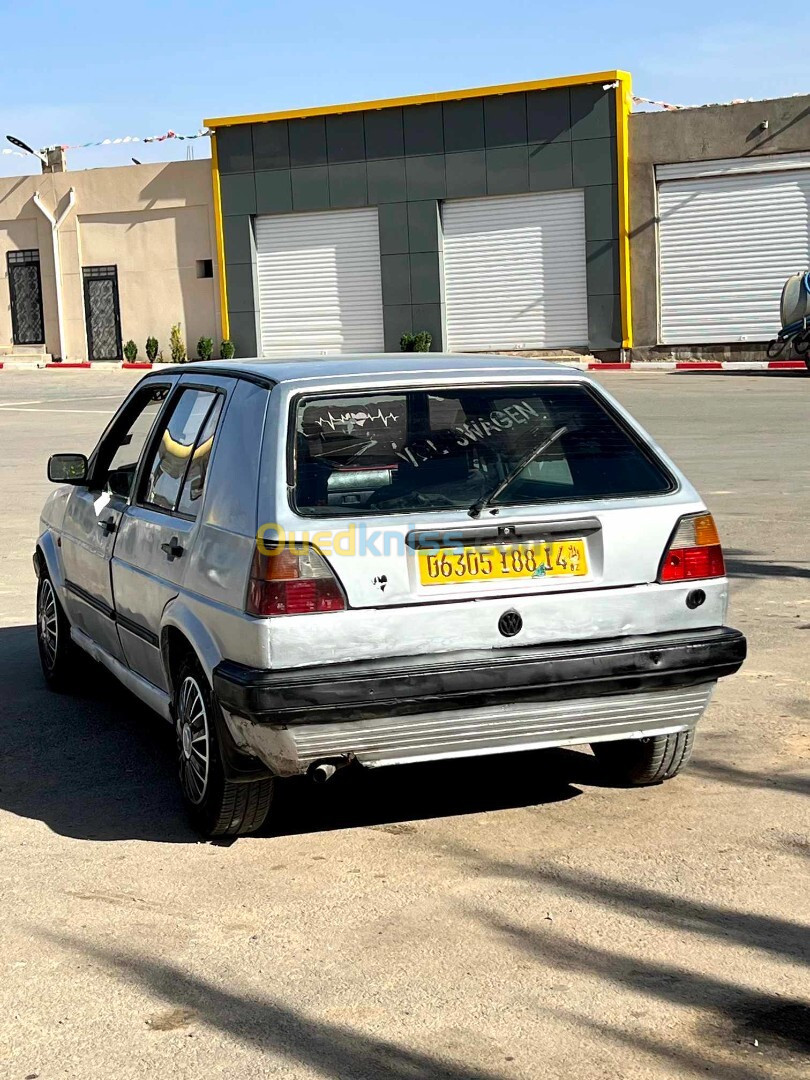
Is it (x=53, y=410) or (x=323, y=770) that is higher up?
(x=53, y=410)

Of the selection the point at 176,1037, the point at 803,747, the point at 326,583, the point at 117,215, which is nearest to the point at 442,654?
the point at 326,583

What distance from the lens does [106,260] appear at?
4247 cm

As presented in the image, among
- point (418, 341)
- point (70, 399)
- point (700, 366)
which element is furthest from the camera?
point (418, 341)

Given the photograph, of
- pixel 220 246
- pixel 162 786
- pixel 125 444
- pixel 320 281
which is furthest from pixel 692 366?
pixel 162 786

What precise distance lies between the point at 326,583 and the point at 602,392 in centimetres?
132

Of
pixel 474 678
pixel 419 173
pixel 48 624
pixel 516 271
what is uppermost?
pixel 419 173

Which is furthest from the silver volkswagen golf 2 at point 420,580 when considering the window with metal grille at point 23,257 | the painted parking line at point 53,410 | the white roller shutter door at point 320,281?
the window with metal grille at point 23,257

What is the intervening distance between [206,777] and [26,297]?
40847mm

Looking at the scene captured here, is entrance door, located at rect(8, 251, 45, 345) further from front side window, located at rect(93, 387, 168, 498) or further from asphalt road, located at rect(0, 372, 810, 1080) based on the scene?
asphalt road, located at rect(0, 372, 810, 1080)

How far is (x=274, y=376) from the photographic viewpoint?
505cm

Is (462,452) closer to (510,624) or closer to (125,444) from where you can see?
(510,624)

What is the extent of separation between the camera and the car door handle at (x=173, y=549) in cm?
523

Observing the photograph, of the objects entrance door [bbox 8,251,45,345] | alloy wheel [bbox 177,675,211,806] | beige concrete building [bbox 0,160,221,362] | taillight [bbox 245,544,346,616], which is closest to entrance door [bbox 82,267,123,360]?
beige concrete building [bbox 0,160,221,362]

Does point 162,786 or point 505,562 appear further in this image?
point 162,786
